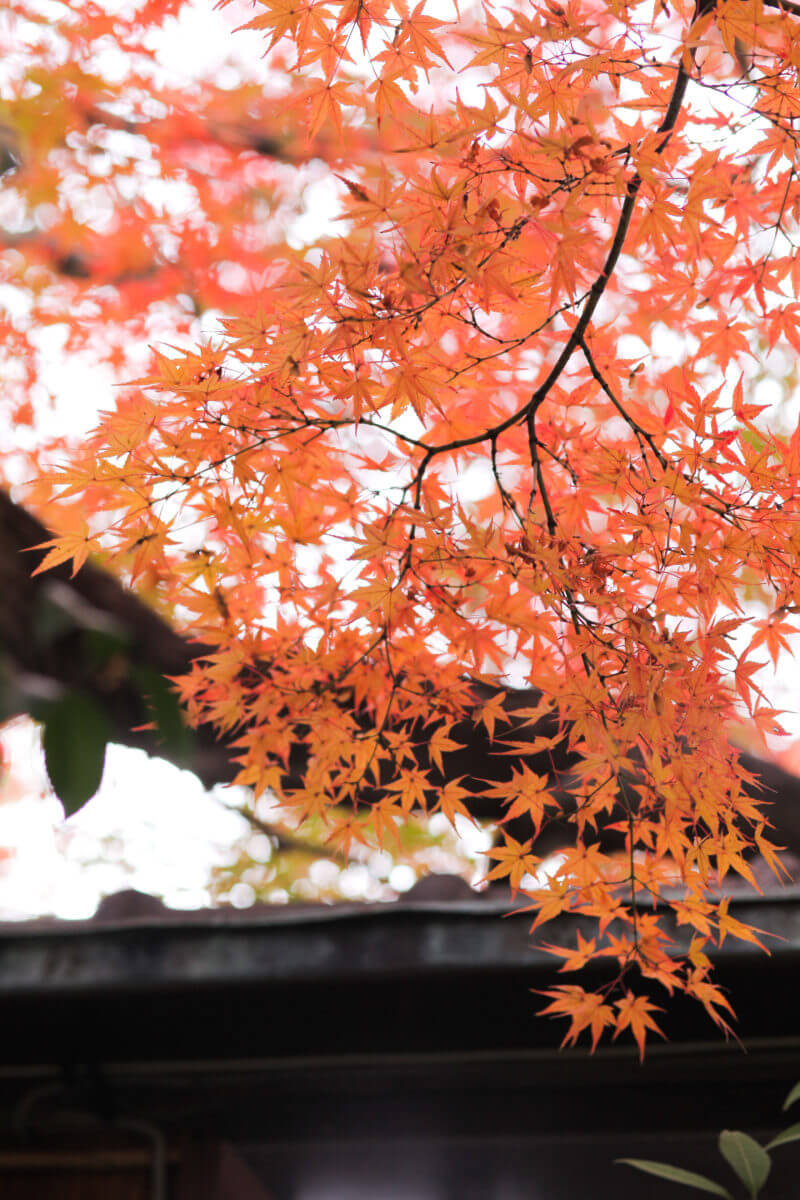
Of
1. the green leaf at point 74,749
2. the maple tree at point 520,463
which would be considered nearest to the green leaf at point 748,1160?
the maple tree at point 520,463

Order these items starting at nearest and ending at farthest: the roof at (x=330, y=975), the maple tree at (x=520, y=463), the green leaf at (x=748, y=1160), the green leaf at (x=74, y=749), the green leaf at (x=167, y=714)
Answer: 1. the maple tree at (x=520, y=463)
2. the green leaf at (x=748, y=1160)
3. the roof at (x=330, y=975)
4. the green leaf at (x=74, y=749)
5. the green leaf at (x=167, y=714)

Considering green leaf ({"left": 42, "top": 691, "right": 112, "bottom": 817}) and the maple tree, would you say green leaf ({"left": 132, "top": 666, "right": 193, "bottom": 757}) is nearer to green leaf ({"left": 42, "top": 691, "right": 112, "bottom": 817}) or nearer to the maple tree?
green leaf ({"left": 42, "top": 691, "right": 112, "bottom": 817})

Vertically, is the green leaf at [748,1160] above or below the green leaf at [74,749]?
below

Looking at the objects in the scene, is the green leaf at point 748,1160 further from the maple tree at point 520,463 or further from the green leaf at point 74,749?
the green leaf at point 74,749

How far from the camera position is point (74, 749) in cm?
198

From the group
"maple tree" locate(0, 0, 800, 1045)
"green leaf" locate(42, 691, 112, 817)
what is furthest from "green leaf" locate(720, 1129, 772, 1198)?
"green leaf" locate(42, 691, 112, 817)

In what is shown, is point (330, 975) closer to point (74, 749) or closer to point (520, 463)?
point (74, 749)

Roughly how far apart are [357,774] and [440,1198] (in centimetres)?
154

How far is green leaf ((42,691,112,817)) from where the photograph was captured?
191 centimetres

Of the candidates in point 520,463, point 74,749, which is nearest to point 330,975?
point 74,749

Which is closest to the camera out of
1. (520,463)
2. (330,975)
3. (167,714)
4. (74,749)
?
(520,463)

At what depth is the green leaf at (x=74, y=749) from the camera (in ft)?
6.27

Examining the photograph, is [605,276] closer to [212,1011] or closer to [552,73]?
[552,73]

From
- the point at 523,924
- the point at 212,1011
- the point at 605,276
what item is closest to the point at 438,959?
the point at 523,924
